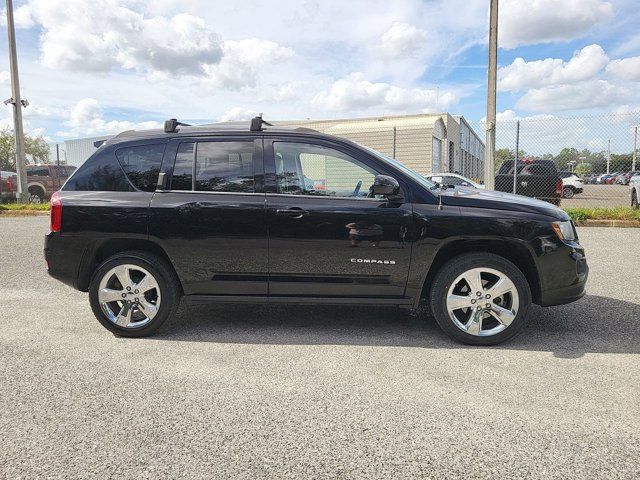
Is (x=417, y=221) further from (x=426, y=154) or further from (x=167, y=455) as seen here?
(x=426, y=154)

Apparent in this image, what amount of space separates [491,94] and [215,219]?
993cm

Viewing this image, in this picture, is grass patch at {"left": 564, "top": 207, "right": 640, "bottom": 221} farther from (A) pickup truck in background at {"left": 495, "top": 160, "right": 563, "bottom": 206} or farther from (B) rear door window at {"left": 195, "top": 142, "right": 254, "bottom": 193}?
(B) rear door window at {"left": 195, "top": 142, "right": 254, "bottom": 193}

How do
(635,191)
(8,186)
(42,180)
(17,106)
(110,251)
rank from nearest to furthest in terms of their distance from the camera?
(110,251), (635,191), (17,106), (8,186), (42,180)

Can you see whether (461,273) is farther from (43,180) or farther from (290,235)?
(43,180)

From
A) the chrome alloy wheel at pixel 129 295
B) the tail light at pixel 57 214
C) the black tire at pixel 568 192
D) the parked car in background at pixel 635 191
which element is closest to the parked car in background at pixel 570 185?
the black tire at pixel 568 192

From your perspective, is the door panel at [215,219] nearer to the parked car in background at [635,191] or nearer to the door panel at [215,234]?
the door panel at [215,234]

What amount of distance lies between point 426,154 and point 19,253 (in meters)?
17.5

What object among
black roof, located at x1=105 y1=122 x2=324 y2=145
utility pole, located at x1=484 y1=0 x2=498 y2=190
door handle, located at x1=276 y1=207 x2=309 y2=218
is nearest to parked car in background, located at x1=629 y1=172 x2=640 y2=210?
utility pole, located at x1=484 y1=0 x2=498 y2=190

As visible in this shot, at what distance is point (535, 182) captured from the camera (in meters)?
15.2

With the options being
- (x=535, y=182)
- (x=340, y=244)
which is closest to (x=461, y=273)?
(x=340, y=244)

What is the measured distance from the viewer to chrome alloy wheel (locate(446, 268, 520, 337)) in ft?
12.8

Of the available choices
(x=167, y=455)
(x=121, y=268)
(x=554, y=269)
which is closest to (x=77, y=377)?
(x=121, y=268)

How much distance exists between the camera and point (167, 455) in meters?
2.46

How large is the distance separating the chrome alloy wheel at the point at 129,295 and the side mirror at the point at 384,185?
6.63ft
